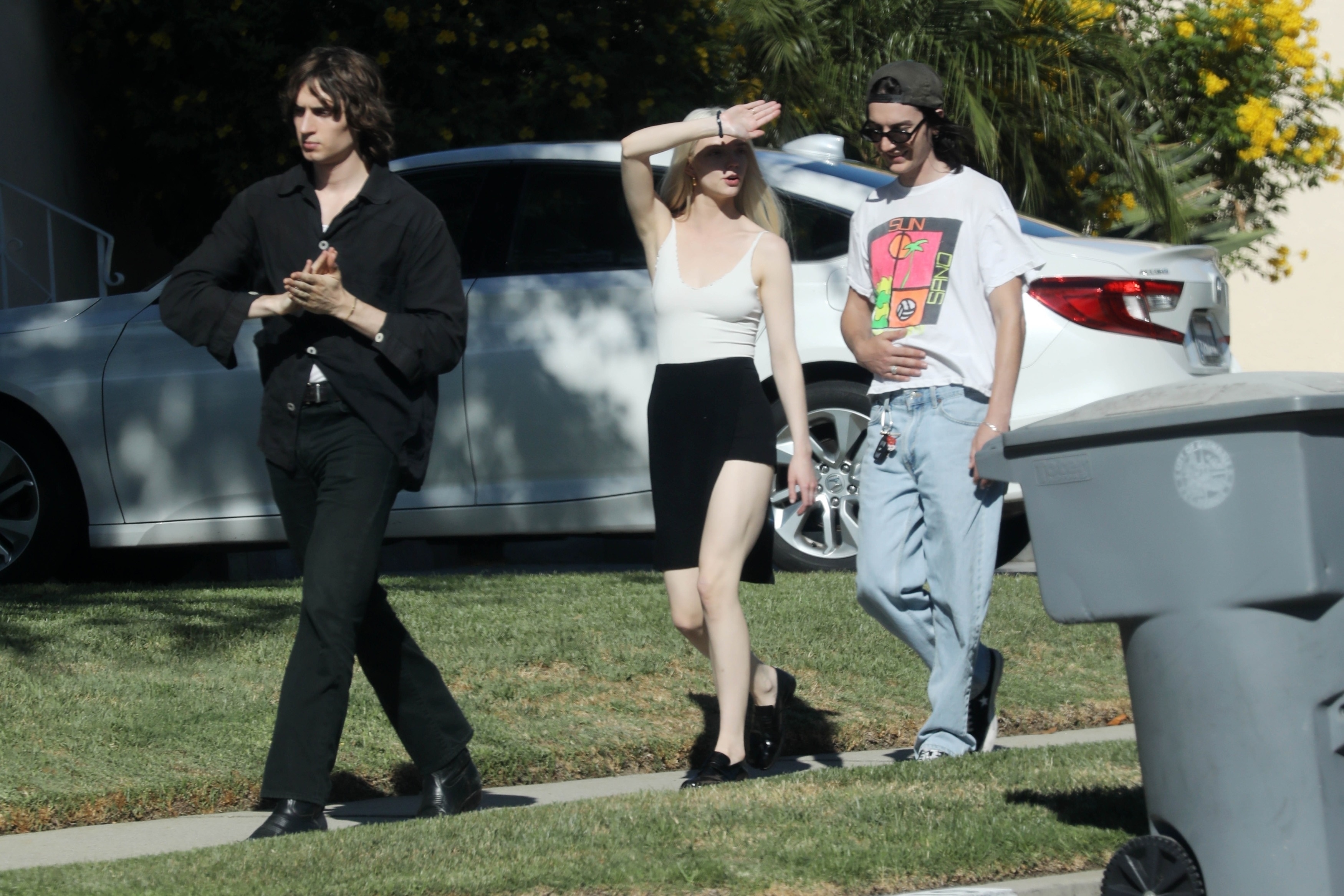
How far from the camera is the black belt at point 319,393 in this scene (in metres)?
3.89

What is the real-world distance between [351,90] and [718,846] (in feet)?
6.40

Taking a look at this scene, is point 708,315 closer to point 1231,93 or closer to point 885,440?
point 885,440

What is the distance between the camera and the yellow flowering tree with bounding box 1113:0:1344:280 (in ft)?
53.5

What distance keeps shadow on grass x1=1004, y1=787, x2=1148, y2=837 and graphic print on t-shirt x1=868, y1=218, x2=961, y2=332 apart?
124cm

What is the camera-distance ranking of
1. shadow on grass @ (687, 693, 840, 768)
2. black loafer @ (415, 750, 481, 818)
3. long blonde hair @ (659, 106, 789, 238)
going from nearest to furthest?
1. black loafer @ (415, 750, 481, 818)
2. long blonde hair @ (659, 106, 789, 238)
3. shadow on grass @ (687, 693, 840, 768)

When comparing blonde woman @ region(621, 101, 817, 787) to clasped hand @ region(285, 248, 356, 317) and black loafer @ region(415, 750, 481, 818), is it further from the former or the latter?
clasped hand @ region(285, 248, 356, 317)

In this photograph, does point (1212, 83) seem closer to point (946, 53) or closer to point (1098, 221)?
point (1098, 221)

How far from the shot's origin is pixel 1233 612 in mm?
3043

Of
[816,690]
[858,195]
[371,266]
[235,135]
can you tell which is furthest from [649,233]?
[235,135]

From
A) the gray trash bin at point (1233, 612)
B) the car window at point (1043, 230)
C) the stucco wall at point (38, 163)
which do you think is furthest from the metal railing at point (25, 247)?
the gray trash bin at point (1233, 612)

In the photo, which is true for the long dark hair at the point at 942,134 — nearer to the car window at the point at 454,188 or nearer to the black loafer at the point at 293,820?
the black loafer at the point at 293,820

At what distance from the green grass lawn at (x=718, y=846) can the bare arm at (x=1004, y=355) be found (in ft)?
2.85

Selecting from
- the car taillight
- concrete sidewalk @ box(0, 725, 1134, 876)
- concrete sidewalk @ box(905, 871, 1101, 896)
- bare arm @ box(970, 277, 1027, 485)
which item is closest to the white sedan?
the car taillight

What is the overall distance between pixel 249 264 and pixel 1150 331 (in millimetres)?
3642
